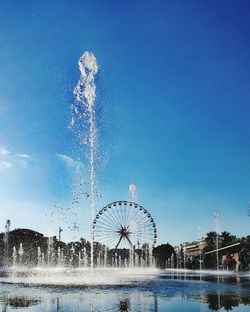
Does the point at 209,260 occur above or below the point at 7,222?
below

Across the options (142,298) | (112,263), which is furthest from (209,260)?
(142,298)

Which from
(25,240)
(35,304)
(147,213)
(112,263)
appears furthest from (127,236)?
(25,240)

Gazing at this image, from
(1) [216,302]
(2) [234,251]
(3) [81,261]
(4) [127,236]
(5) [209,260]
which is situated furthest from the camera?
(3) [81,261]

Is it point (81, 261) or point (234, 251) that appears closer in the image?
point (234, 251)

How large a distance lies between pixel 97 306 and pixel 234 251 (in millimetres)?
80501

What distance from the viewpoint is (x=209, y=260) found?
78.4 m

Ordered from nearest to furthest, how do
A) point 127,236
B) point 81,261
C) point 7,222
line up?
1. point 127,236
2. point 7,222
3. point 81,261

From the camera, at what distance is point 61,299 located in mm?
12023

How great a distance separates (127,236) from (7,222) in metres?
30.0

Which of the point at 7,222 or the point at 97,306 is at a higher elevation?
the point at 7,222

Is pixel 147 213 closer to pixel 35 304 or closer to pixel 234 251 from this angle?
pixel 234 251

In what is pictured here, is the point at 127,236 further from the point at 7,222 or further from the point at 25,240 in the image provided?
the point at 25,240

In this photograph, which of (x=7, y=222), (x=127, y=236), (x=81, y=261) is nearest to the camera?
(x=127, y=236)

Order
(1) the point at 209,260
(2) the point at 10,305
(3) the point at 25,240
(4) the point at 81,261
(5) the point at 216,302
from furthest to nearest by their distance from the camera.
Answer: (3) the point at 25,240, (4) the point at 81,261, (1) the point at 209,260, (5) the point at 216,302, (2) the point at 10,305
